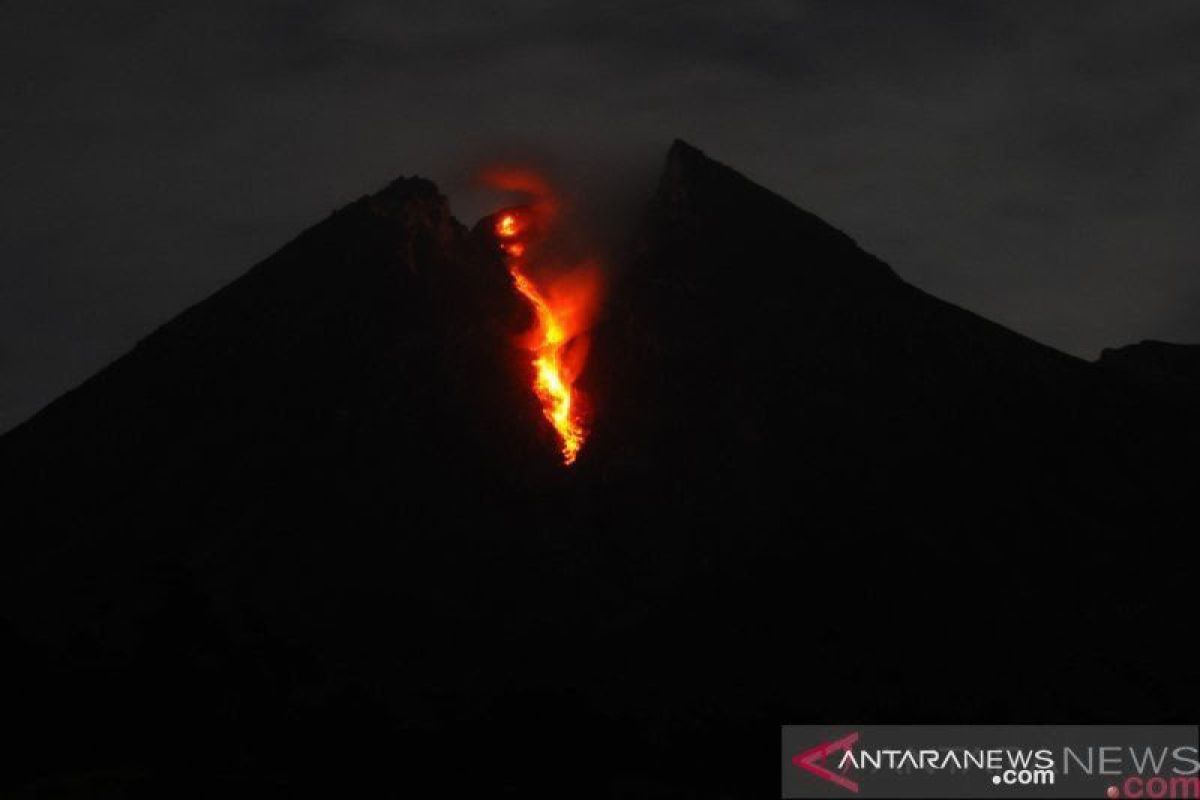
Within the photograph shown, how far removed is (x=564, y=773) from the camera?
7262cm

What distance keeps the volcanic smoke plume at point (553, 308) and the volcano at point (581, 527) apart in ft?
4.45

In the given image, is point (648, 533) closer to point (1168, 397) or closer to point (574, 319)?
point (574, 319)

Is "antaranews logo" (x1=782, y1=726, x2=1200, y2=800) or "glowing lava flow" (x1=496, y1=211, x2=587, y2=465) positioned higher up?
"glowing lava flow" (x1=496, y1=211, x2=587, y2=465)

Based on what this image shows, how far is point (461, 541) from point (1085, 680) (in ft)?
95.6

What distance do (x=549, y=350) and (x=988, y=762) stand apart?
46.8 m

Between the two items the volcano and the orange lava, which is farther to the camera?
the orange lava

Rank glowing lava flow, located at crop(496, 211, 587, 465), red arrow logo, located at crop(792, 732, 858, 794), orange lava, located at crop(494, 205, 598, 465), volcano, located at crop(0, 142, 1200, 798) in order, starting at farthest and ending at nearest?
orange lava, located at crop(494, 205, 598, 465), glowing lava flow, located at crop(496, 211, 587, 465), volcano, located at crop(0, 142, 1200, 798), red arrow logo, located at crop(792, 732, 858, 794)

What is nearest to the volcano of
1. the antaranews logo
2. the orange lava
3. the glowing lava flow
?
the glowing lava flow

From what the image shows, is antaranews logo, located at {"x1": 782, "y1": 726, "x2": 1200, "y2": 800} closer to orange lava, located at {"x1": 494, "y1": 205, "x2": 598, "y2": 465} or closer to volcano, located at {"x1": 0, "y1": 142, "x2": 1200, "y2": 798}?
volcano, located at {"x1": 0, "y1": 142, "x2": 1200, "y2": 798}

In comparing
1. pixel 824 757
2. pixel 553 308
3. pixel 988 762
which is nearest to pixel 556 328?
pixel 553 308

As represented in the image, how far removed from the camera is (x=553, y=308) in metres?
115

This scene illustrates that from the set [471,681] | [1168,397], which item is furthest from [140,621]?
[1168,397]

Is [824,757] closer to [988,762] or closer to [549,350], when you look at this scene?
[988,762]

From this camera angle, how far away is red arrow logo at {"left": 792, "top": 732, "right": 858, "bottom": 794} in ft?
225
